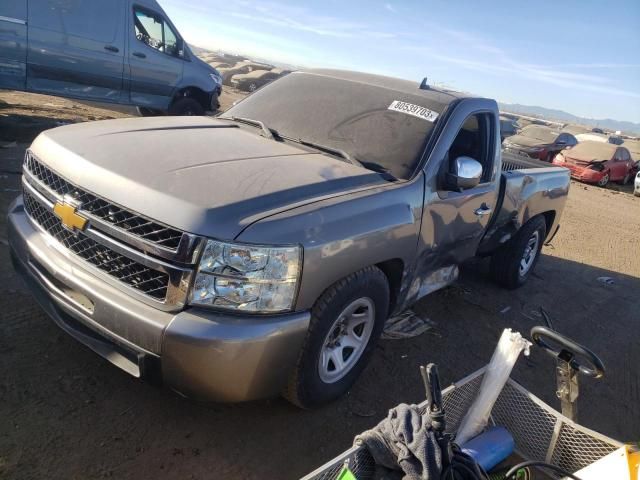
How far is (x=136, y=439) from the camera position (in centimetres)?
247

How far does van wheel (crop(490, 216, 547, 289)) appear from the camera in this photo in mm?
5090

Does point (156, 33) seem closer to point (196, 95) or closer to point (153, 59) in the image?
point (153, 59)

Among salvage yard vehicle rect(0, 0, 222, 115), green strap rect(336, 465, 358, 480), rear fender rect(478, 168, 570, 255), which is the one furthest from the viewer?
salvage yard vehicle rect(0, 0, 222, 115)

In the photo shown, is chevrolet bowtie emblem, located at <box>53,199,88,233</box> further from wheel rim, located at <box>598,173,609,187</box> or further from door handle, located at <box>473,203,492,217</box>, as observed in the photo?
wheel rim, located at <box>598,173,609,187</box>

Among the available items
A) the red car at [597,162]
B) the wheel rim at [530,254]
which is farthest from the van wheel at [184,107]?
the red car at [597,162]

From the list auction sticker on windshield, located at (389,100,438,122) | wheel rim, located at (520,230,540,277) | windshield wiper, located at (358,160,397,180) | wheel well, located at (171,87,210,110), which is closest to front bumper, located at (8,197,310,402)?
windshield wiper, located at (358,160,397,180)

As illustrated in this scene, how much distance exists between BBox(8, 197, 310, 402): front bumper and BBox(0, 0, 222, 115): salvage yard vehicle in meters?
6.09

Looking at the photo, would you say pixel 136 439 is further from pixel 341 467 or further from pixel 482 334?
pixel 482 334

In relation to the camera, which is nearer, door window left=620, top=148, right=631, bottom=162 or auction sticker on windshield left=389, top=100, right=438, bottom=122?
auction sticker on windshield left=389, top=100, right=438, bottom=122

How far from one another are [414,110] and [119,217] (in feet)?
6.93

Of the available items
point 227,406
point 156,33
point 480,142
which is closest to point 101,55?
point 156,33

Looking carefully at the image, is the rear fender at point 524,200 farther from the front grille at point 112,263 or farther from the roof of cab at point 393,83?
the front grille at point 112,263

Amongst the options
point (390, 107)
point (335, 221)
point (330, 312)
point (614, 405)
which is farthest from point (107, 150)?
point (614, 405)

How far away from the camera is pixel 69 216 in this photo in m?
2.41
